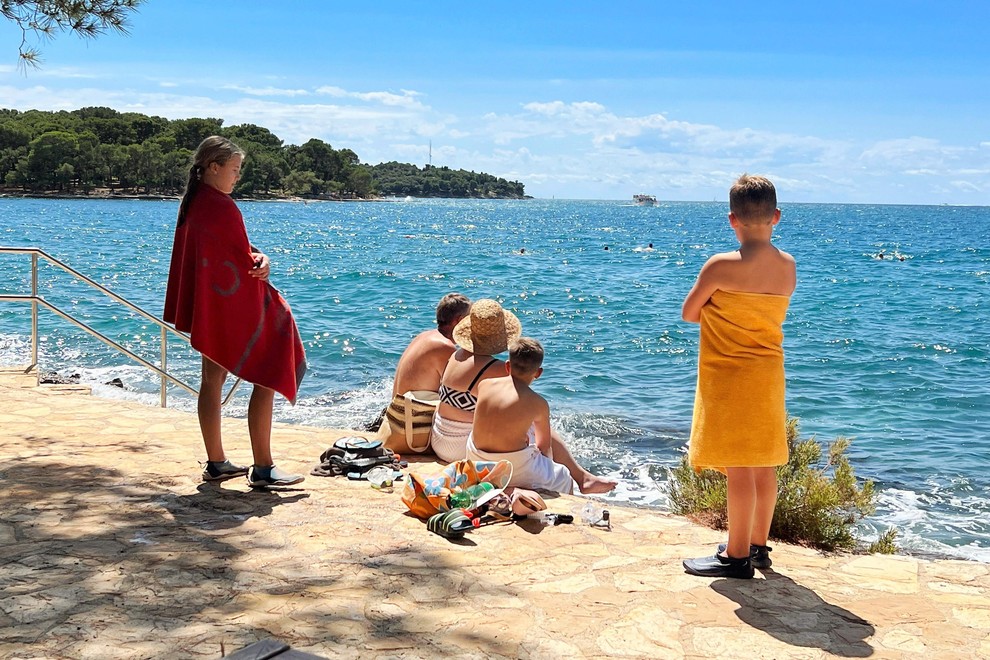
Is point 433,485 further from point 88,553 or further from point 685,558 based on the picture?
point 88,553

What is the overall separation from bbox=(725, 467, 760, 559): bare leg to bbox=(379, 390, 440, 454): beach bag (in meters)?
2.51

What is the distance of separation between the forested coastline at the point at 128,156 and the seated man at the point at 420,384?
75427 mm

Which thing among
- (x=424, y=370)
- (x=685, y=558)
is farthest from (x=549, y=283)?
(x=685, y=558)

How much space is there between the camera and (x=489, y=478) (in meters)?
4.77

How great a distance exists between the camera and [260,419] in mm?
4672

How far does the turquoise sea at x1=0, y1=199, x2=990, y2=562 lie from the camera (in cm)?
911

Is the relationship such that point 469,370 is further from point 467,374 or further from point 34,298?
point 34,298

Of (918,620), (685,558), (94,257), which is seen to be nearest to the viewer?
(918,620)

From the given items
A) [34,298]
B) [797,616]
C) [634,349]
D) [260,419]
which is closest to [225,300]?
[260,419]

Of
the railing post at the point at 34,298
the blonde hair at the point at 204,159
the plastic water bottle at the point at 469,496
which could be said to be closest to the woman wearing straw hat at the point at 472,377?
the plastic water bottle at the point at 469,496

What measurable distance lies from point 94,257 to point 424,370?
100 feet

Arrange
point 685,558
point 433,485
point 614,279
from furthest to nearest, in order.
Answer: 1. point 614,279
2. point 433,485
3. point 685,558

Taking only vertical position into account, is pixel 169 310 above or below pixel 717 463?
above

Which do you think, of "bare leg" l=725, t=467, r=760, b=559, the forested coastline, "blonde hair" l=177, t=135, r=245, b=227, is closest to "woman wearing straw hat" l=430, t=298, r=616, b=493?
"blonde hair" l=177, t=135, r=245, b=227
